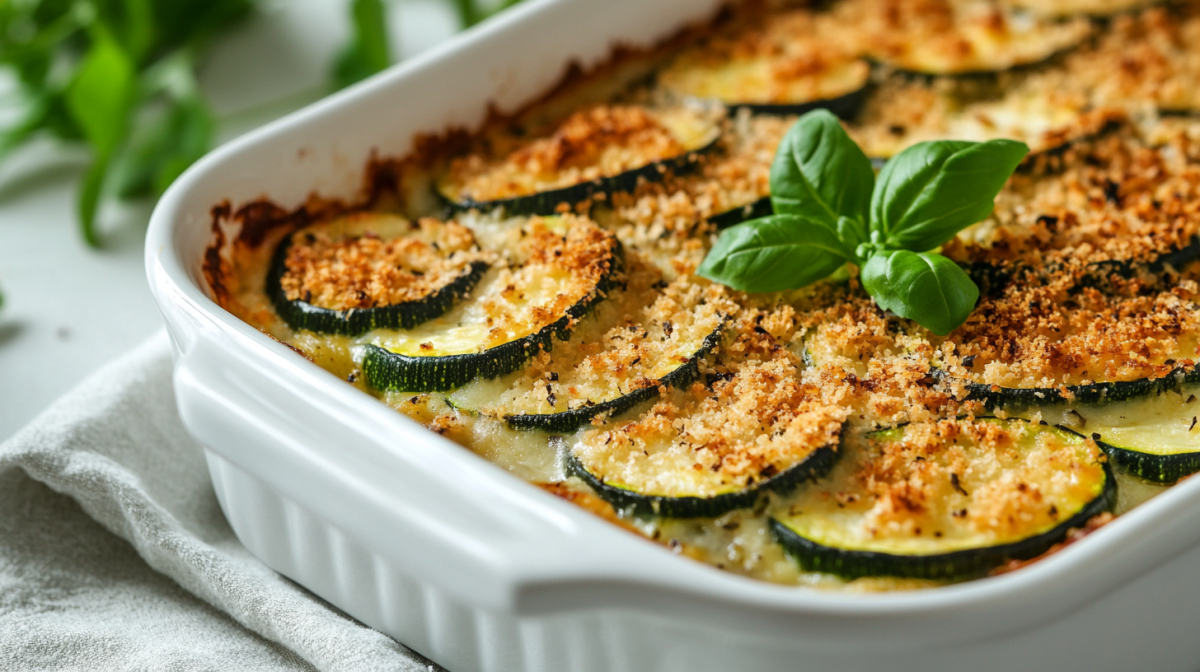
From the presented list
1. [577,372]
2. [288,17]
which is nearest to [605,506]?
[577,372]

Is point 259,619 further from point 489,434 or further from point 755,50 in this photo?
point 755,50

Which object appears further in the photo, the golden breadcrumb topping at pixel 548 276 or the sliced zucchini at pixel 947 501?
the golden breadcrumb topping at pixel 548 276

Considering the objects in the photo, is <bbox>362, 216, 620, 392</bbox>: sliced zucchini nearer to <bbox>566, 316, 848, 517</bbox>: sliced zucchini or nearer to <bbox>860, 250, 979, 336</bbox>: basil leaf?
<bbox>566, 316, 848, 517</bbox>: sliced zucchini

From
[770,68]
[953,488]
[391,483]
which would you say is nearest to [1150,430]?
[953,488]

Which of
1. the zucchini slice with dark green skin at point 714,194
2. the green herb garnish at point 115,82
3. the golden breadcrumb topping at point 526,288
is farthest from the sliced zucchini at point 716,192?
the green herb garnish at point 115,82

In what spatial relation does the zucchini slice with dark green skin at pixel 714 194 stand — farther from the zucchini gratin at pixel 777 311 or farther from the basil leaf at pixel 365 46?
the basil leaf at pixel 365 46

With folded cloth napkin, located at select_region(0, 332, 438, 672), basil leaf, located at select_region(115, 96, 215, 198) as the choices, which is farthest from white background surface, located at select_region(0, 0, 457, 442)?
folded cloth napkin, located at select_region(0, 332, 438, 672)
